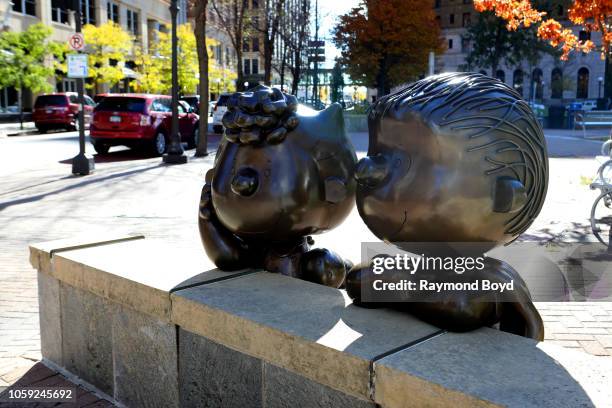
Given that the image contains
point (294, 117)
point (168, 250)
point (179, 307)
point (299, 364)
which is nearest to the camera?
Answer: point (299, 364)

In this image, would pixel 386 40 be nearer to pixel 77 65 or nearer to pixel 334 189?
pixel 77 65

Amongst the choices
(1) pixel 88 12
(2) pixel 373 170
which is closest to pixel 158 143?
(2) pixel 373 170

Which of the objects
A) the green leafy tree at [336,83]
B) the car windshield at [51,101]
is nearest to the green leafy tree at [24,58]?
the car windshield at [51,101]

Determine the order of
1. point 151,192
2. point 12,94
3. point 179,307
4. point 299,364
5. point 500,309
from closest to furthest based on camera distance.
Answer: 1. point 299,364
2. point 500,309
3. point 179,307
4. point 151,192
5. point 12,94

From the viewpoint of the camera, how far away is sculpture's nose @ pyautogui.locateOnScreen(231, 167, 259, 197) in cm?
265

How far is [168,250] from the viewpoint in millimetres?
3484

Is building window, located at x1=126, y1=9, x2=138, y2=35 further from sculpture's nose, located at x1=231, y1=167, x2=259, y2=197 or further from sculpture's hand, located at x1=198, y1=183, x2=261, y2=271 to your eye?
sculpture's nose, located at x1=231, y1=167, x2=259, y2=197

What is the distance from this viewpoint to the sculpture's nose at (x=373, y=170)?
2.26 m

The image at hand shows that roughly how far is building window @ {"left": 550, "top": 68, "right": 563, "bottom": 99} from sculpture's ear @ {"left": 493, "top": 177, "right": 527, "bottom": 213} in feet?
245

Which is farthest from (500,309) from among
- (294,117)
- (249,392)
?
(294,117)

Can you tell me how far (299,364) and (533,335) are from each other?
0.93m

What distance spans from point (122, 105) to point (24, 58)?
1671 centimetres

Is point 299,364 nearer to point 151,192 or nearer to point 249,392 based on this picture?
point 249,392

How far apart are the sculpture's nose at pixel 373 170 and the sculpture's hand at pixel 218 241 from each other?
90cm
